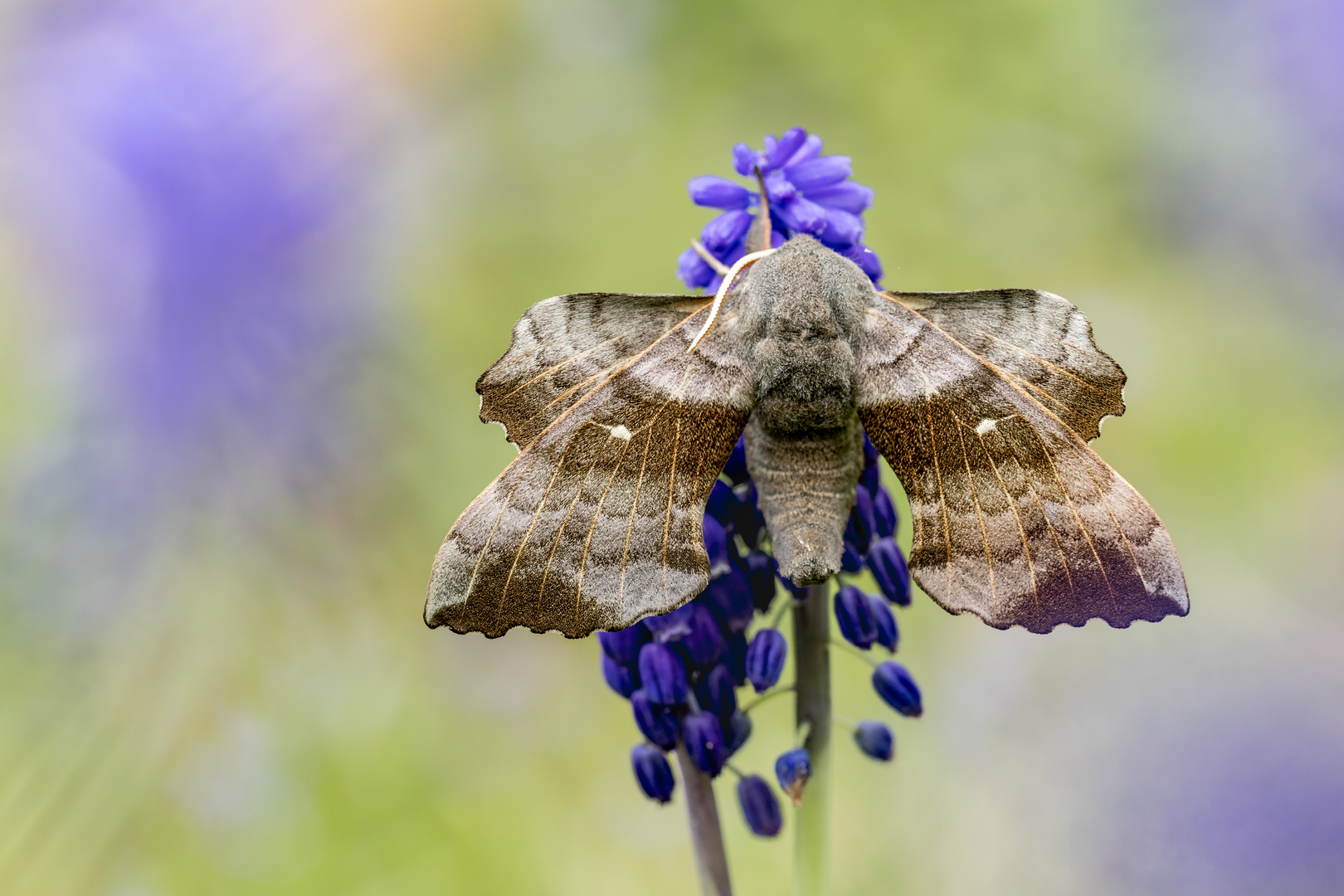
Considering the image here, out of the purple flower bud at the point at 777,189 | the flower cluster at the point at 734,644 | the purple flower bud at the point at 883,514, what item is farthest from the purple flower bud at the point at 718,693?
the purple flower bud at the point at 777,189

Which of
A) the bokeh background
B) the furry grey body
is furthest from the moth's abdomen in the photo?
the bokeh background

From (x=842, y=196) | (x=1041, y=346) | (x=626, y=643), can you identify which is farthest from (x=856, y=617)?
(x=842, y=196)

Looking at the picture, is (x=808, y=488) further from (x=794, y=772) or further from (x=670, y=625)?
(x=794, y=772)

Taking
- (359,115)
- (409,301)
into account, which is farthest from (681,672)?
(359,115)

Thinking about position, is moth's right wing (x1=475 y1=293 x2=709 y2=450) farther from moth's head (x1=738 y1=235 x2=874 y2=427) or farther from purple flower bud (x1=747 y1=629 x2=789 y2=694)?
purple flower bud (x1=747 y1=629 x2=789 y2=694)

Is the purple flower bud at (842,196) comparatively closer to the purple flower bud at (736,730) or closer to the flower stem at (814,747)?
the flower stem at (814,747)
